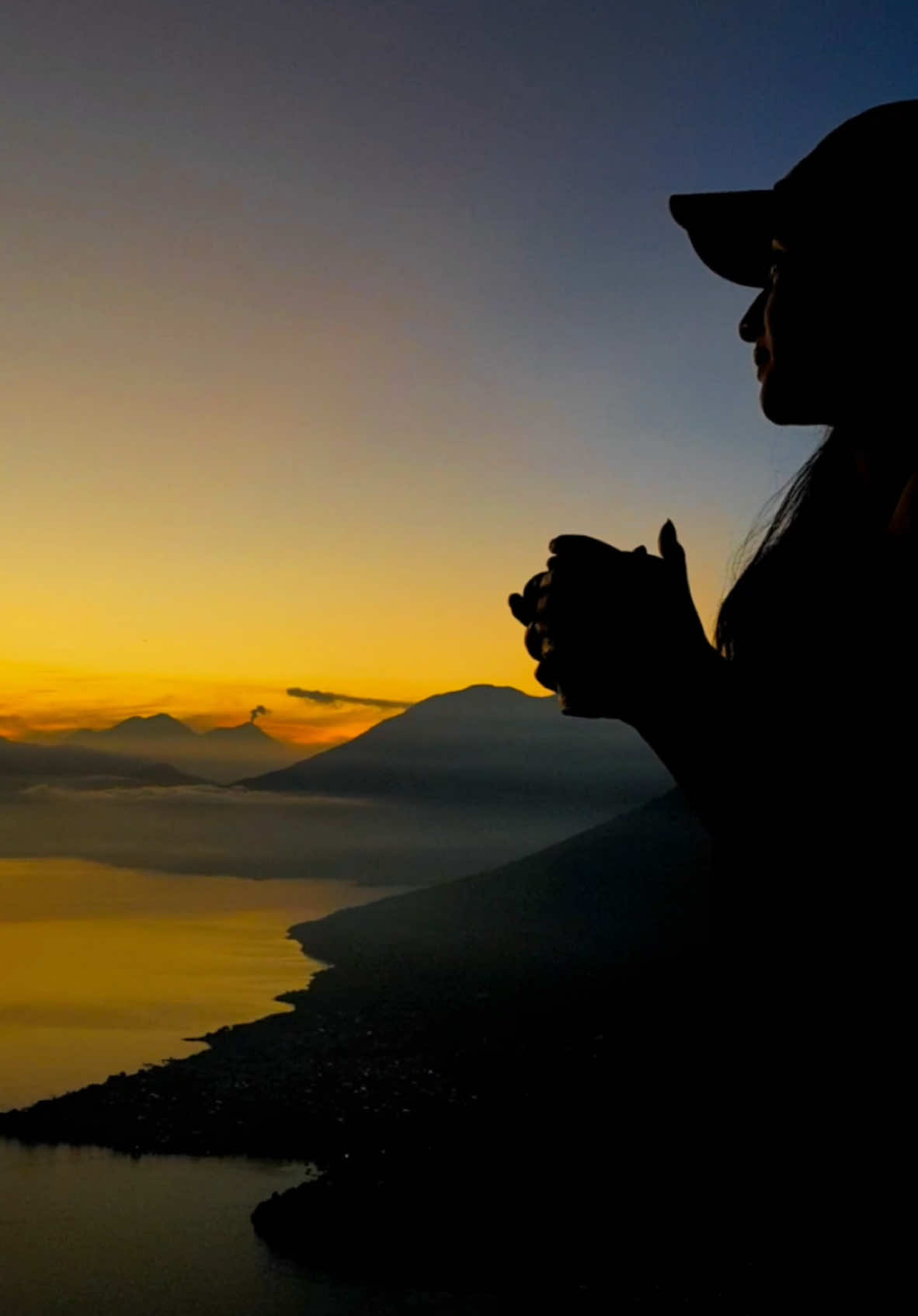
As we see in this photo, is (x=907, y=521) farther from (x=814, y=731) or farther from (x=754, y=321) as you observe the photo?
(x=754, y=321)

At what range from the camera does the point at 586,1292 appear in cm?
10556

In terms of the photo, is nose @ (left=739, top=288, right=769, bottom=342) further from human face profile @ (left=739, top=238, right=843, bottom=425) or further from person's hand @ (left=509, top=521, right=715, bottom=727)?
person's hand @ (left=509, top=521, right=715, bottom=727)

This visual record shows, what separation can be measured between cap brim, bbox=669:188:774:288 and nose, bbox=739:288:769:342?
10cm

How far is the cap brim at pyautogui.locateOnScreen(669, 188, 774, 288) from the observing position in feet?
6.12

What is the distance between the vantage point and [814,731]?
48.4 inches

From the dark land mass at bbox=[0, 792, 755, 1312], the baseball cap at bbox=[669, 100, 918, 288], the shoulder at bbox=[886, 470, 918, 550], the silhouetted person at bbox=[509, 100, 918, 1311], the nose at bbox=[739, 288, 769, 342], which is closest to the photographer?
the silhouetted person at bbox=[509, 100, 918, 1311]

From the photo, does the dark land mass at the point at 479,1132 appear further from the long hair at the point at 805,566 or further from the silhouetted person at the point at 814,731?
the silhouetted person at the point at 814,731

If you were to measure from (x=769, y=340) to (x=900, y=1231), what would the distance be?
42.5 inches

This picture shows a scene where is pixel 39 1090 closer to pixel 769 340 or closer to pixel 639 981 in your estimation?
pixel 639 981

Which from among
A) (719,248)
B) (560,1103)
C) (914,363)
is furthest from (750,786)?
(560,1103)

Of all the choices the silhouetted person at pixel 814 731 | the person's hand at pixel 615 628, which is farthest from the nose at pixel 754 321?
the person's hand at pixel 615 628

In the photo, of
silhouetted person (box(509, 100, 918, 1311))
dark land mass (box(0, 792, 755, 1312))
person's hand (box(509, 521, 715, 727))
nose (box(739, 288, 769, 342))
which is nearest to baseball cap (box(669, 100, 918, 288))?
silhouetted person (box(509, 100, 918, 1311))

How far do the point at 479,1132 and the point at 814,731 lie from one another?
13267 centimetres

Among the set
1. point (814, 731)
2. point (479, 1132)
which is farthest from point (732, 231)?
point (479, 1132)
